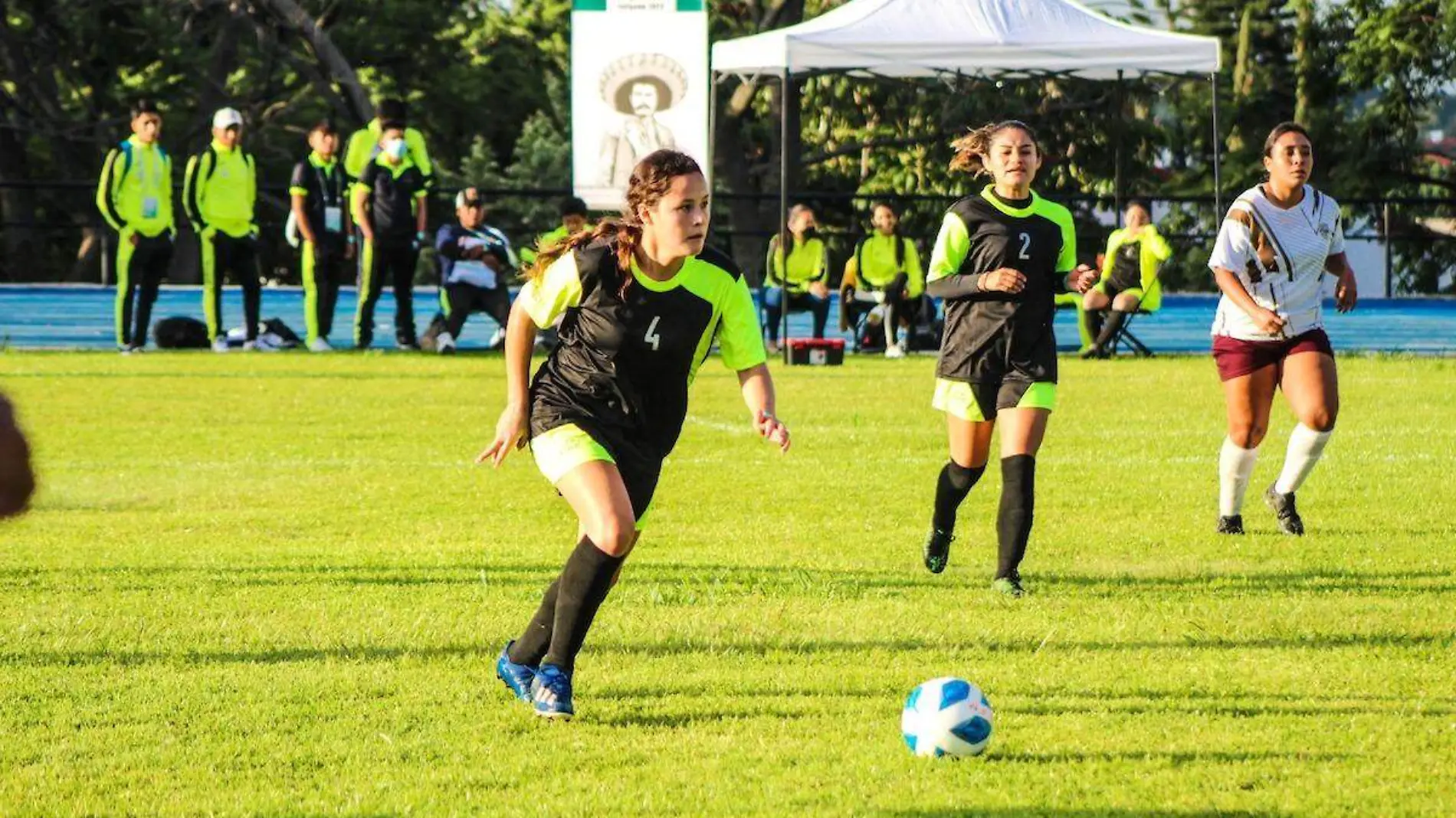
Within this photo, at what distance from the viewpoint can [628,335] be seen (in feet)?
19.3

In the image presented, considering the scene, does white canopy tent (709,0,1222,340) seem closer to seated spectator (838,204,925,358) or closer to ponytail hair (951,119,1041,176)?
seated spectator (838,204,925,358)

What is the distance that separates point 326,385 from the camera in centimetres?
1755

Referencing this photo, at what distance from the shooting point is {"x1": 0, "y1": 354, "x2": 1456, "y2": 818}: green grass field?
5141mm

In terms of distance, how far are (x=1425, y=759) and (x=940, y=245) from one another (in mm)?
3300

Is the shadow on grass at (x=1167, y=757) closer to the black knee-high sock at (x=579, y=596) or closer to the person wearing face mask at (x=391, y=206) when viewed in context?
the black knee-high sock at (x=579, y=596)

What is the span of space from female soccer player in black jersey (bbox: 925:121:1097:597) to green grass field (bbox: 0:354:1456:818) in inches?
21.1

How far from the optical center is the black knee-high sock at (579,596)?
19.0 ft

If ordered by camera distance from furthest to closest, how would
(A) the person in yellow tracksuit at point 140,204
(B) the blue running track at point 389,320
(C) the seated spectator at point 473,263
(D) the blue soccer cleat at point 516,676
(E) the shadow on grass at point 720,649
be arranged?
(B) the blue running track at point 389,320
(C) the seated spectator at point 473,263
(A) the person in yellow tracksuit at point 140,204
(E) the shadow on grass at point 720,649
(D) the blue soccer cleat at point 516,676

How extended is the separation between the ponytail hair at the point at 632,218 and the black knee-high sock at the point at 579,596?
722mm

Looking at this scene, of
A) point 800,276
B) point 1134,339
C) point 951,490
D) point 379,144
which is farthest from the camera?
point 800,276

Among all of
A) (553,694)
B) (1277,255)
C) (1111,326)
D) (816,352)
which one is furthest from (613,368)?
(1111,326)

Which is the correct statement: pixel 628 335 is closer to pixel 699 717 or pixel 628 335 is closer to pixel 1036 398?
pixel 699 717

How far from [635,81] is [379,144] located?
2695mm

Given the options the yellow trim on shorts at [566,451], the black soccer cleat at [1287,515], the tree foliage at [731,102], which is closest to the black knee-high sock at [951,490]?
the black soccer cleat at [1287,515]
